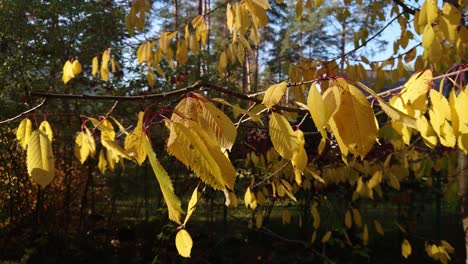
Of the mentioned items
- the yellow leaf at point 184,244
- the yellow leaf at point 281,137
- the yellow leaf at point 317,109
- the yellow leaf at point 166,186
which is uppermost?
the yellow leaf at point 317,109

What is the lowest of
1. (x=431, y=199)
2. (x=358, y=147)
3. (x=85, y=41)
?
(x=431, y=199)

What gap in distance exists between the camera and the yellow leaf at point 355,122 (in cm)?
62

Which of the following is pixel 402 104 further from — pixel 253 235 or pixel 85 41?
pixel 253 235

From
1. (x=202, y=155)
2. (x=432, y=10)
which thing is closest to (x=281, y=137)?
(x=202, y=155)

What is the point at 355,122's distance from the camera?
624mm

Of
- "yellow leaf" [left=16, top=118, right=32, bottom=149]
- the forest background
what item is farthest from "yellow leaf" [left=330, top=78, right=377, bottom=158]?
"yellow leaf" [left=16, top=118, right=32, bottom=149]

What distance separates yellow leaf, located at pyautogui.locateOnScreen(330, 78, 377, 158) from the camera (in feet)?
2.03

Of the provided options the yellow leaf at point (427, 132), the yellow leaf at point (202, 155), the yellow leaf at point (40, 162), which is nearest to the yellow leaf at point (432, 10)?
the yellow leaf at point (427, 132)

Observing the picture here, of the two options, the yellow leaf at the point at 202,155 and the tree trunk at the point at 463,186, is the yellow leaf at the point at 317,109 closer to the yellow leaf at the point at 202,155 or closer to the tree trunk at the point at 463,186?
the yellow leaf at the point at 202,155

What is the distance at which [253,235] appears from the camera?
5.11 meters

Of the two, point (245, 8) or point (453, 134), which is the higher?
point (245, 8)

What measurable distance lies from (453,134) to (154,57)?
1529mm

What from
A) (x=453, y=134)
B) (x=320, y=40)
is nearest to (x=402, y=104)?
(x=453, y=134)

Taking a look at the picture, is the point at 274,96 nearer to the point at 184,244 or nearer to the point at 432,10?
the point at 184,244
